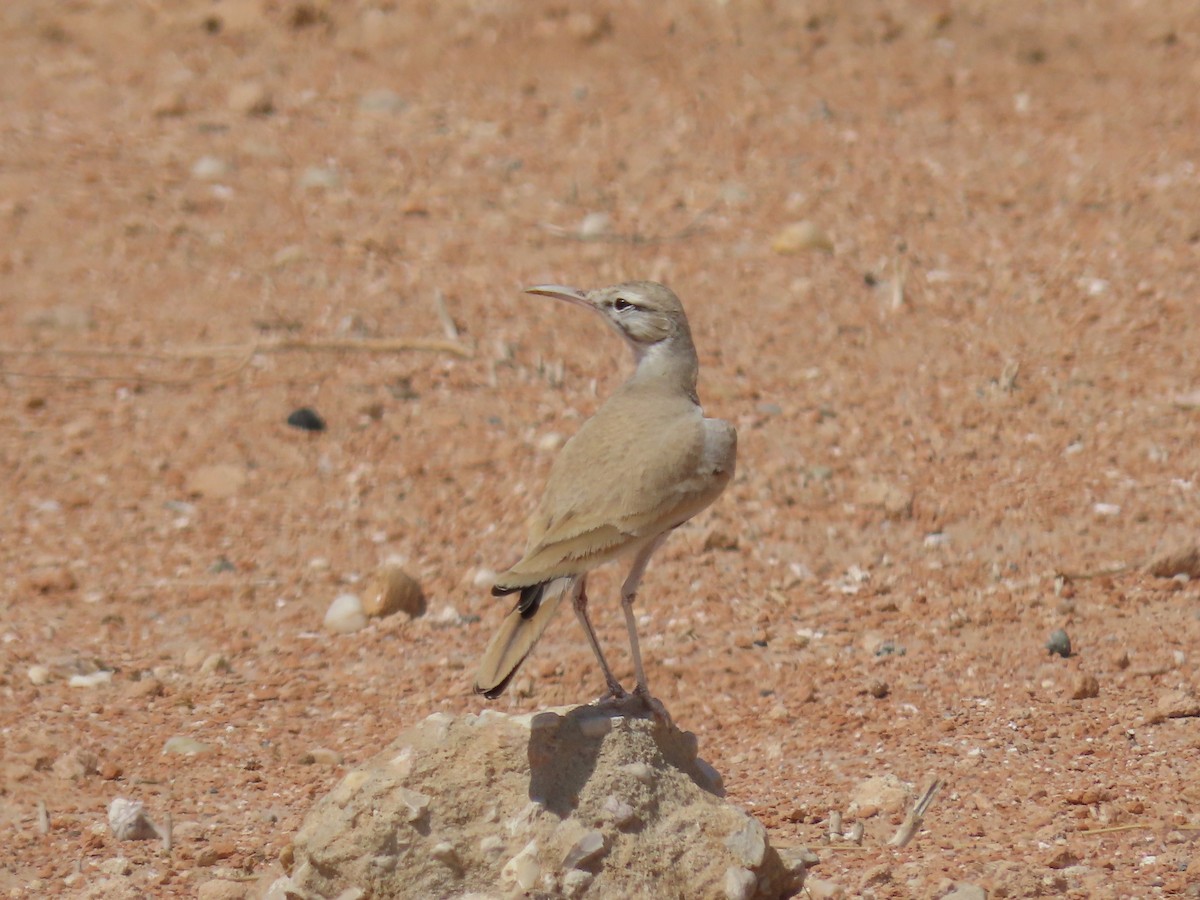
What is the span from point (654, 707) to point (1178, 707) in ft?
6.62

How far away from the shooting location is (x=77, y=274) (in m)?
10.0

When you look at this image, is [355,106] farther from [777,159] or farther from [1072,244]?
[1072,244]

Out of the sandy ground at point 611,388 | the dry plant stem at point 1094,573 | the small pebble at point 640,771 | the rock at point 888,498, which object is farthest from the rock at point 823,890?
the rock at point 888,498

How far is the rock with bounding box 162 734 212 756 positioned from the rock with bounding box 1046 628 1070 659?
10.5 feet

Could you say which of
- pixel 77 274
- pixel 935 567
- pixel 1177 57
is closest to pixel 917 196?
pixel 1177 57

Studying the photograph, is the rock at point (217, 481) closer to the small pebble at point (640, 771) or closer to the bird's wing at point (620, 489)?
the bird's wing at point (620, 489)

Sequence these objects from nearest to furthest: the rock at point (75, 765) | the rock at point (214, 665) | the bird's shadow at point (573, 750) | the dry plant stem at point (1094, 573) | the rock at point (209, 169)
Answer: the bird's shadow at point (573, 750), the rock at point (75, 765), the rock at point (214, 665), the dry plant stem at point (1094, 573), the rock at point (209, 169)

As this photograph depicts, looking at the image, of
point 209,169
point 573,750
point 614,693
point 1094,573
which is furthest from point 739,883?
point 209,169

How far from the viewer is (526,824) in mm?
4582

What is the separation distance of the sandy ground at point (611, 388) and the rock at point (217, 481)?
0.04 m

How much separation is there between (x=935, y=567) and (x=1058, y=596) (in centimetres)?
57

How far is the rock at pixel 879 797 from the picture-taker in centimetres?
534

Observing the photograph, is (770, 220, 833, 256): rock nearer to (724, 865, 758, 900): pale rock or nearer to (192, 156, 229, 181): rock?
(192, 156, 229, 181): rock

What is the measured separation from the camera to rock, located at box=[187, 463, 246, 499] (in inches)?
321
